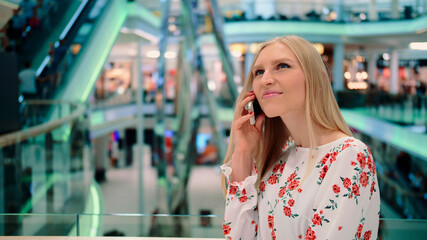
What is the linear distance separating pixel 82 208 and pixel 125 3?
6285mm

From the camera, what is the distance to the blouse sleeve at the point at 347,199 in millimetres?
1192

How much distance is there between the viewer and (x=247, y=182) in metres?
1.49

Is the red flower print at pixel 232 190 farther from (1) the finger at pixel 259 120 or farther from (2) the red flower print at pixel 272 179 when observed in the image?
(1) the finger at pixel 259 120

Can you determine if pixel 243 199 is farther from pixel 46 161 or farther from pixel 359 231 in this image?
pixel 46 161

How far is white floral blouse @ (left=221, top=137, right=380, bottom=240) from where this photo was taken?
1.20 metres

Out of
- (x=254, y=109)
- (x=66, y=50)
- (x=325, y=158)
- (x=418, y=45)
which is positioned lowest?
(x=325, y=158)

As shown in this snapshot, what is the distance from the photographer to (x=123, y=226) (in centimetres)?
222

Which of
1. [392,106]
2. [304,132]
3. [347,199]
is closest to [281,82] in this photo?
[304,132]

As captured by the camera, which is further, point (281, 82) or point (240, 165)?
point (240, 165)

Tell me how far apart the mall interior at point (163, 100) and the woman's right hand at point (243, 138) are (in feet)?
0.91

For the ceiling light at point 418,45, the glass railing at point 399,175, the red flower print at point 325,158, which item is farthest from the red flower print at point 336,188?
the ceiling light at point 418,45

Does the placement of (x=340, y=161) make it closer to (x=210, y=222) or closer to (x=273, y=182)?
(x=273, y=182)

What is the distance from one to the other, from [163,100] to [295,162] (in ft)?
38.7

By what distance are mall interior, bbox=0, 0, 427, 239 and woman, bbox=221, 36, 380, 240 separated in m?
0.28
